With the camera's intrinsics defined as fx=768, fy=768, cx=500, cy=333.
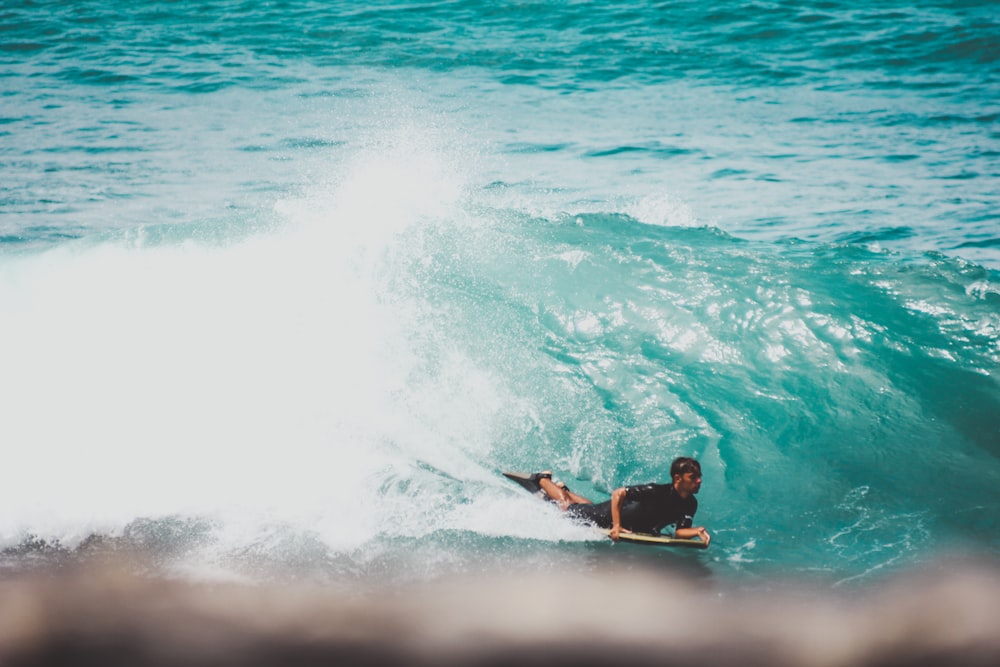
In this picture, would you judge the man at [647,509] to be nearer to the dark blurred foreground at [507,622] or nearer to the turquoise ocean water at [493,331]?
the turquoise ocean water at [493,331]

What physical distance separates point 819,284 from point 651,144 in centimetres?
A: 632

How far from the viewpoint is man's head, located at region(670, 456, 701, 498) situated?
4.89 metres

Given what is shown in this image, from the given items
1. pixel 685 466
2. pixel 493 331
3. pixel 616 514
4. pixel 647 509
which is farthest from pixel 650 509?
pixel 493 331

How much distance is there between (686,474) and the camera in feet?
16.0

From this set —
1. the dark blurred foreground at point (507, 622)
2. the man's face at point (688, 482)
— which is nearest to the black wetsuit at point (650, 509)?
the man's face at point (688, 482)

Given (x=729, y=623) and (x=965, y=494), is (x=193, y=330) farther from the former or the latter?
(x=965, y=494)

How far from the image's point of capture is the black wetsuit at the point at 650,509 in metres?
5.06

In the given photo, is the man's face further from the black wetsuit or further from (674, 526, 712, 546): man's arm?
(674, 526, 712, 546): man's arm

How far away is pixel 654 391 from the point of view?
682 centimetres

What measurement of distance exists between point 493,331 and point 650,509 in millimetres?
2949

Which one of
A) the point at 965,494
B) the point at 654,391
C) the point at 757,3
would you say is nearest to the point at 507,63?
the point at 757,3

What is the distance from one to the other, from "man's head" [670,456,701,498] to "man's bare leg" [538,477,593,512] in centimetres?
64

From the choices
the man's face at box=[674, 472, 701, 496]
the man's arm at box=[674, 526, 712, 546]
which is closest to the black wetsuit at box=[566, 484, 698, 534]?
the man's face at box=[674, 472, 701, 496]

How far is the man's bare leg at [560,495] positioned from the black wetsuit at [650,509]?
0.66ft
